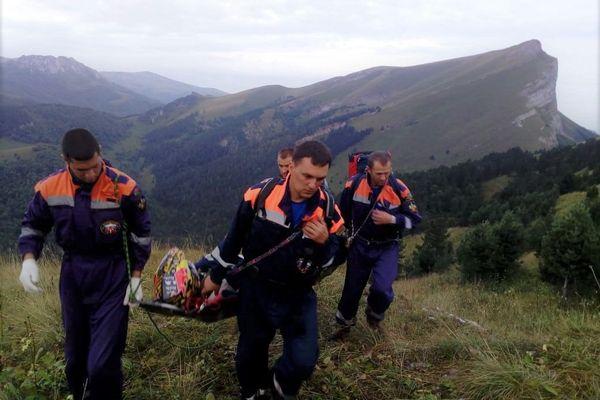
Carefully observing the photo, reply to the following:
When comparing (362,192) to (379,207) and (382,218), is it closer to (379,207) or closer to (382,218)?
(379,207)

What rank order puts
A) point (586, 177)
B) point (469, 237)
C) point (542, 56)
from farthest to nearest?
point (542, 56), point (586, 177), point (469, 237)

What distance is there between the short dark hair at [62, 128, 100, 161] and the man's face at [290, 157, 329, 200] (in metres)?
1.32

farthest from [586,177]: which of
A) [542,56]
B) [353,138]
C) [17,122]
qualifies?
[17,122]

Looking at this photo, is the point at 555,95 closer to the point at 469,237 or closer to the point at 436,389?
the point at 469,237

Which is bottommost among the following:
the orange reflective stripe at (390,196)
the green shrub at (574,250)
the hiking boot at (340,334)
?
the green shrub at (574,250)

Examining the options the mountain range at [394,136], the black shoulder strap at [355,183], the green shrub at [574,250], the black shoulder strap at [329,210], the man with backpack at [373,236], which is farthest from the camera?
the mountain range at [394,136]

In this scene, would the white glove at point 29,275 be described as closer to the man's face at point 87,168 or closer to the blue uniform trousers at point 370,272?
the man's face at point 87,168

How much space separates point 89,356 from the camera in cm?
306

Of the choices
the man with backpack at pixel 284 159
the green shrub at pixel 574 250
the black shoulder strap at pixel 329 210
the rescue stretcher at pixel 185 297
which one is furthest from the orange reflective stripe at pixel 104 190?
the green shrub at pixel 574 250

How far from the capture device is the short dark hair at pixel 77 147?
287 centimetres

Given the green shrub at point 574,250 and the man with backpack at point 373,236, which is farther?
→ the green shrub at point 574,250

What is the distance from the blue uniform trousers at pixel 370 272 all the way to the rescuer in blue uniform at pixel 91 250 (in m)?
2.33

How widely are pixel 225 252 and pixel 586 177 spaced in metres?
62.8

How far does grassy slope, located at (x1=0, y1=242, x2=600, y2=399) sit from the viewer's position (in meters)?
3.45
